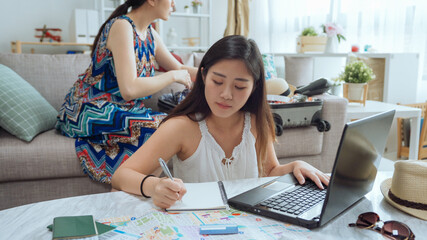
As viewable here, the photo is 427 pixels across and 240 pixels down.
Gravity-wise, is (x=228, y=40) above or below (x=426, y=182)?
above

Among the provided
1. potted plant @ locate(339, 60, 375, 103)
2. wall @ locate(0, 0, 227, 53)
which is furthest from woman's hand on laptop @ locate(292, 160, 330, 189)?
wall @ locate(0, 0, 227, 53)

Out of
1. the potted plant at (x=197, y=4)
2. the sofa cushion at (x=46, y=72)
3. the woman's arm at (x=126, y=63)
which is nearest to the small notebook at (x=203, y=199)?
the woman's arm at (x=126, y=63)

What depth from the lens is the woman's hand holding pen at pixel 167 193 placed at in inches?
29.7

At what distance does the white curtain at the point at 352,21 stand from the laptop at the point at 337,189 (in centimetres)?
274

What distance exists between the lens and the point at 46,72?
2135mm

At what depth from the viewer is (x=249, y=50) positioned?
1.07 m

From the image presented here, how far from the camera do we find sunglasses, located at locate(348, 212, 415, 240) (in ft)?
2.18

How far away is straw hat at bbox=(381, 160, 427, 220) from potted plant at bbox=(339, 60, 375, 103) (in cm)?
162

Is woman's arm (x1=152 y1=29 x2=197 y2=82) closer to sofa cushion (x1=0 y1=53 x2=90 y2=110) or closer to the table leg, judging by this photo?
sofa cushion (x1=0 y1=53 x2=90 y2=110)

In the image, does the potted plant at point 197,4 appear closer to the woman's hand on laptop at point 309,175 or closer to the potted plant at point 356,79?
the potted plant at point 356,79

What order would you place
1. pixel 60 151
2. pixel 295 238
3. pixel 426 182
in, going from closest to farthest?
1. pixel 295 238
2. pixel 426 182
3. pixel 60 151

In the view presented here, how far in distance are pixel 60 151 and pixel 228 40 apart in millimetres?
1042

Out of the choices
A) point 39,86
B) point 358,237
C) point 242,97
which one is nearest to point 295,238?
point 358,237

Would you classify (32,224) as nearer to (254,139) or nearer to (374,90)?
(254,139)
